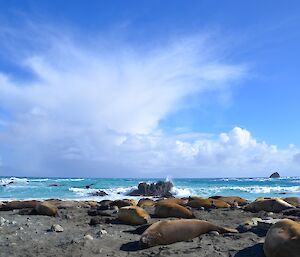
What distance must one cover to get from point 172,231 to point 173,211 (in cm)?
285

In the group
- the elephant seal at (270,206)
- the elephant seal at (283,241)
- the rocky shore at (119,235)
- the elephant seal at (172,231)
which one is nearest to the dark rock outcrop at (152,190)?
the elephant seal at (270,206)

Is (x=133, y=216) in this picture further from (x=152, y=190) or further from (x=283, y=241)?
(x=152, y=190)

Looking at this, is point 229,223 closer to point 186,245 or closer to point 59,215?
point 186,245

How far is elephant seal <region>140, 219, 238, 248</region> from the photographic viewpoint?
5.98 metres

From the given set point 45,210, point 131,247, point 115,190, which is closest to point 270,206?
point 45,210

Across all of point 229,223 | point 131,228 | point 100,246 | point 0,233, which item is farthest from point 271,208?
point 0,233

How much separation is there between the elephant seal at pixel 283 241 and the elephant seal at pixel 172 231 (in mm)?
1687

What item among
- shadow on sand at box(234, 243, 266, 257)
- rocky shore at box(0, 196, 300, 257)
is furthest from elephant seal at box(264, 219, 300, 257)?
shadow on sand at box(234, 243, 266, 257)

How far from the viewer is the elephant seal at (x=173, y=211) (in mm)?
8977

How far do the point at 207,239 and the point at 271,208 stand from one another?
17.6 feet

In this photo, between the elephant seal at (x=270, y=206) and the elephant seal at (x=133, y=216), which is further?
the elephant seal at (x=270, y=206)

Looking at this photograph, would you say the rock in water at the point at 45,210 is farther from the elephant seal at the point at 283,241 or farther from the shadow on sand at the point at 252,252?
the elephant seal at the point at 283,241

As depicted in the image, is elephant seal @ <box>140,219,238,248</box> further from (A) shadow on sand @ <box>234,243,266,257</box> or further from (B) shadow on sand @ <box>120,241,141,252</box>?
(A) shadow on sand @ <box>234,243,266,257</box>

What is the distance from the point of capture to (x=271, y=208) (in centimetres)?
1115
